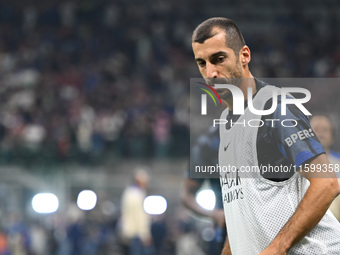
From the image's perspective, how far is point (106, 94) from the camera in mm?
22922

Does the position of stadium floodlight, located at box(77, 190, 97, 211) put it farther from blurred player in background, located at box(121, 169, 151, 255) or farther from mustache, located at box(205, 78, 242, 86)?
mustache, located at box(205, 78, 242, 86)

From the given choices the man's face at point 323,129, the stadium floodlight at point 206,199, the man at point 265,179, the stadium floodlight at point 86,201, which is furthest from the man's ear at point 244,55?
the stadium floodlight at point 86,201

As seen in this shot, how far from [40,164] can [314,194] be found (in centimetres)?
1484

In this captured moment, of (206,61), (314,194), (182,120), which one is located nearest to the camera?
(314,194)

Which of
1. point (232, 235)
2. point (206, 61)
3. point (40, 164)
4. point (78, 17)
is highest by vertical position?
point (78, 17)

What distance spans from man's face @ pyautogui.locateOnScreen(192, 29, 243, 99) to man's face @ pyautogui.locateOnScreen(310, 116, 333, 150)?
2.91 metres

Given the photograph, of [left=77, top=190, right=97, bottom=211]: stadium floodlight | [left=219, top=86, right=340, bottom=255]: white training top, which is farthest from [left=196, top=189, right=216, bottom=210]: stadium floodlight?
[left=77, top=190, right=97, bottom=211]: stadium floodlight

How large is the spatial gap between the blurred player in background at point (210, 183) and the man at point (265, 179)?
2.35 metres

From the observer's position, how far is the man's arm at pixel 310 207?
→ 290 centimetres

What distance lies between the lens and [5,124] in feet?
65.3

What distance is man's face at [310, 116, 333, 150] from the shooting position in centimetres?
607

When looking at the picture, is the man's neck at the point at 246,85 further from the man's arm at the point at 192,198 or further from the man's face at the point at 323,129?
the man's arm at the point at 192,198

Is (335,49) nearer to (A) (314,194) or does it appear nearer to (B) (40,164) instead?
(B) (40,164)

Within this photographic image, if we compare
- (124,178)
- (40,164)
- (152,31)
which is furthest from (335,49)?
(40,164)
